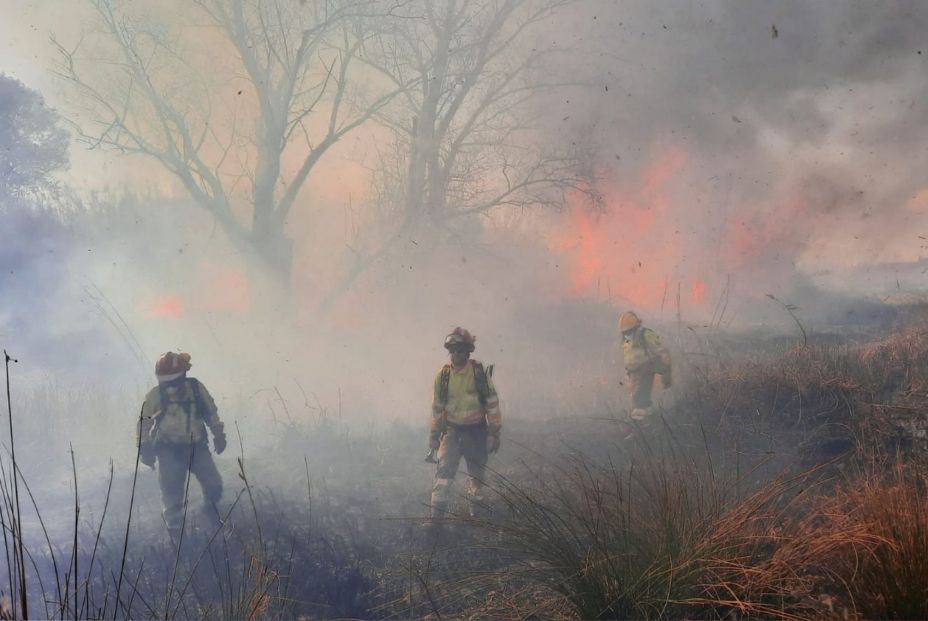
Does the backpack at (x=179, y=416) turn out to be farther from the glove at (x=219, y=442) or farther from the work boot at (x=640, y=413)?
the work boot at (x=640, y=413)

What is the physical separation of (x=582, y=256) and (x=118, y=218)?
11.7 m

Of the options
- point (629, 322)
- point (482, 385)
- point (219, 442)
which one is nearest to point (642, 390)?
point (629, 322)

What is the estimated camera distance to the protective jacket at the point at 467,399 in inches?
221

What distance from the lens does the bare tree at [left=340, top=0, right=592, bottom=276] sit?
13.0m

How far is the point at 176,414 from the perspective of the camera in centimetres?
566

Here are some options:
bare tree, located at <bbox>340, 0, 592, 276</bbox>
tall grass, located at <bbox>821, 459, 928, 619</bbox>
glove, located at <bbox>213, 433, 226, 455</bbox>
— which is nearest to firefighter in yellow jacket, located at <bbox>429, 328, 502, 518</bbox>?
glove, located at <bbox>213, 433, 226, 455</bbox>

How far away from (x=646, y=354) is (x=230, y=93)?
10.7 metres

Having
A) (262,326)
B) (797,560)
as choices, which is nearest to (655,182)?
(262,326)

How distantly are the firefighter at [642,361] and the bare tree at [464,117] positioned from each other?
592 cm

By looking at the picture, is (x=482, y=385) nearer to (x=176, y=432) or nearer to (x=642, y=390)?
(x=642, y=390)

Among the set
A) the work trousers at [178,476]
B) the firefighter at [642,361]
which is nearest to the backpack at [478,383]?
the work trousers at [178,476]

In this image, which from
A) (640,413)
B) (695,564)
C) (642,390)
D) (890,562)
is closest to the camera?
(890,562)

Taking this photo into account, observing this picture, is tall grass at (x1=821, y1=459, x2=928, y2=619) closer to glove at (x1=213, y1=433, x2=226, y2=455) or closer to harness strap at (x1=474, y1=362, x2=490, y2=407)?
harness strap at (x1=474, y1=362, x2=490, y2=407)

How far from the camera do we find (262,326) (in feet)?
44.5
